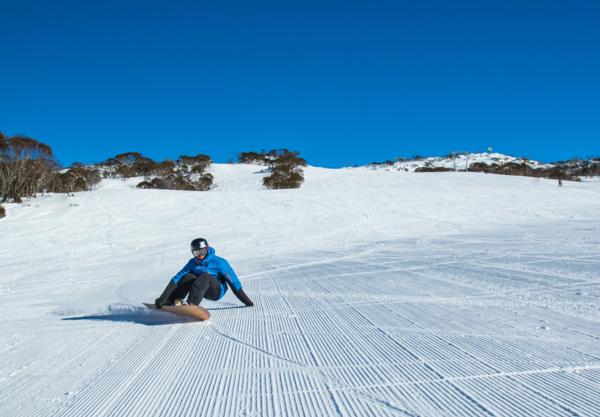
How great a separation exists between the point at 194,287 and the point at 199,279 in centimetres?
11

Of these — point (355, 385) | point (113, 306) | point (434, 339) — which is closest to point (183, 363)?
point (355, 385)

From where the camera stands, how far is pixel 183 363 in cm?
388

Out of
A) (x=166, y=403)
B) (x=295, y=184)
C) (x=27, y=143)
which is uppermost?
(x=27, y=143)

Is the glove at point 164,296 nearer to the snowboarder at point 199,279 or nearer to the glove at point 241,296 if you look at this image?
the snowboarder at point 199,279

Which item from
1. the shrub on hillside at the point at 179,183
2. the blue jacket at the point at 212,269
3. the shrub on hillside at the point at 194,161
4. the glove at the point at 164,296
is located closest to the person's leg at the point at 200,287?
the blue jacket at the point at 212,269

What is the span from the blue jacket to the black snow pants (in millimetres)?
69

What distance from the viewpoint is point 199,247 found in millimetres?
5496

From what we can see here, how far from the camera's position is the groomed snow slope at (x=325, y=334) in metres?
2.99

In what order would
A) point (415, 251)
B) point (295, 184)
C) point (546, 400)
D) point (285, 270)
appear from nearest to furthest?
point (546, 400), point (285, 270), point (415, 251), point (295, 184)

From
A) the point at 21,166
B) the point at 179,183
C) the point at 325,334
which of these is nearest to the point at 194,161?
the point at 179,183

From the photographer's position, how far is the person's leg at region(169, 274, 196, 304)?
5.46 metres

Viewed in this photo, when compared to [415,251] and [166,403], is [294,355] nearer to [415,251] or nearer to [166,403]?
[166,403]

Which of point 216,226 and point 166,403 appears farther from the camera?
point 216,226

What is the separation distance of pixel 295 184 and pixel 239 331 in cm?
4107
